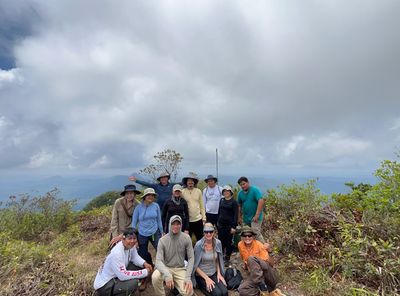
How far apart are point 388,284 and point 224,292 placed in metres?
2.69

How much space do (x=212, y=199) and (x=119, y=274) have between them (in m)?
2.51

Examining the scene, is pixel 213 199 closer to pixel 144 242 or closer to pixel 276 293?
pixel 144 242

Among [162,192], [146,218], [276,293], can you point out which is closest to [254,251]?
[276,293]

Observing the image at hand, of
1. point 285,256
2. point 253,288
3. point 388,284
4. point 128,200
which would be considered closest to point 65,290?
point 128,200

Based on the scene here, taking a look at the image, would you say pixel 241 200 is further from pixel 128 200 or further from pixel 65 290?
pixel 65 290

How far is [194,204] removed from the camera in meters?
5.79

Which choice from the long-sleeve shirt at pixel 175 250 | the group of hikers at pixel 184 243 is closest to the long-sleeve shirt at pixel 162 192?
the group of hikers at pixel 184 243

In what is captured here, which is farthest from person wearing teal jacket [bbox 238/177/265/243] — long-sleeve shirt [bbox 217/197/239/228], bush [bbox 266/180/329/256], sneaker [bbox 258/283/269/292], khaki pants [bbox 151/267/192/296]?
khaki pants [bbox 151/267/192/296]

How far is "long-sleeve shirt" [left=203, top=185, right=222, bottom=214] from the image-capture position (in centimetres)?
604

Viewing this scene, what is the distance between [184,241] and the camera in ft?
15.8

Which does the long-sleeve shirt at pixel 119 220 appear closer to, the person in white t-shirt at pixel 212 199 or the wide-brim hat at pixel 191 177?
the wide-brim hat at pixel 191 177

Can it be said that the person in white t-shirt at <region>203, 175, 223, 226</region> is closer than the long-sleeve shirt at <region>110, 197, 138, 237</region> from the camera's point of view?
No

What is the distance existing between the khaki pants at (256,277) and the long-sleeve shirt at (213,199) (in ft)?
5.34

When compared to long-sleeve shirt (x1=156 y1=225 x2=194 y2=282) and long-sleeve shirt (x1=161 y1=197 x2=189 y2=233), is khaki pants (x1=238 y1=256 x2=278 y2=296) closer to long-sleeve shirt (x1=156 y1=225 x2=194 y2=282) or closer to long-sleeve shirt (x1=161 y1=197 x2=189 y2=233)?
long-sleeve shirt (x1=156 y1=225 x2=194 y2=282)
